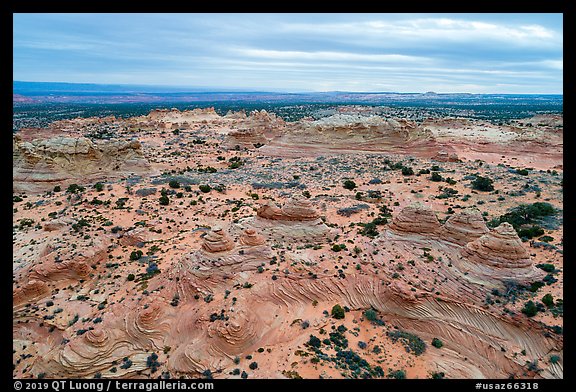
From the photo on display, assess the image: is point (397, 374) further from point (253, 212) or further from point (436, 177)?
point (436, 177)

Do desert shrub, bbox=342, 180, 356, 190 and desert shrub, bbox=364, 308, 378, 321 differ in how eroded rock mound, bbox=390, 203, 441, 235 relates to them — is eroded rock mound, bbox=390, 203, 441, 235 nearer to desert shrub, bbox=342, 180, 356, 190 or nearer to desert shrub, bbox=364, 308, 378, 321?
desert shrub, bbox=364, 308, 378, 321

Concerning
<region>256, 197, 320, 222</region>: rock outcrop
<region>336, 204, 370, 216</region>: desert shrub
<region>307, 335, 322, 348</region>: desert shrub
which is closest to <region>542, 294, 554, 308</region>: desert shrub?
<region>307, 335, 322, 348</region>: desert shrub

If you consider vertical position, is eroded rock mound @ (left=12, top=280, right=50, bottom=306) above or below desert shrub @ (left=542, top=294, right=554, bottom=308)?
below

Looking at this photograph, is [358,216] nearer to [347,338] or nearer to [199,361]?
[347,338]

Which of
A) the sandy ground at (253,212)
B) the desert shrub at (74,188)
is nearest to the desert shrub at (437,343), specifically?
the sandy ground at (253,212)

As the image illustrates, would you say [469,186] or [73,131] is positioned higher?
[73,131]

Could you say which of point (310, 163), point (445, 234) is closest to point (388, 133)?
point (310, 163)

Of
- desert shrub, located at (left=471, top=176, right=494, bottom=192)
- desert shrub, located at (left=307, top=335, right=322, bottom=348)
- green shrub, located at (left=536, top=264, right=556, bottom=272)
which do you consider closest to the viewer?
desert shrub, located at (left=307, top=335, right=322, bottom=348)
